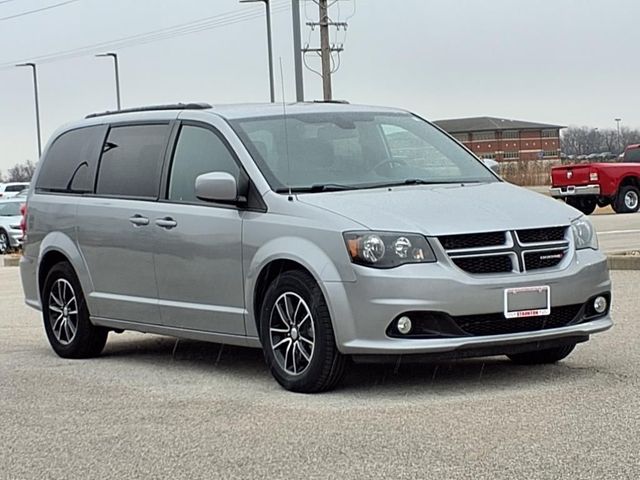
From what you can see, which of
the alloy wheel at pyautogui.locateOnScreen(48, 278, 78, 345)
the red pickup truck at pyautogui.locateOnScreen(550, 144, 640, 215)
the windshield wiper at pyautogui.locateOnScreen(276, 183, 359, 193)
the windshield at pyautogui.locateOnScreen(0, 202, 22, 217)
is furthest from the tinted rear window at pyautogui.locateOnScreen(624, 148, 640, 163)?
the windshield wiper at pyautogui.locateOnScreen(276, 183, 359, 193)

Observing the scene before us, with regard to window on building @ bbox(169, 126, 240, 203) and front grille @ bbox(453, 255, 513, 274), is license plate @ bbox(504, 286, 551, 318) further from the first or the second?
window on building @ bbox(169, 126, 240, 203)

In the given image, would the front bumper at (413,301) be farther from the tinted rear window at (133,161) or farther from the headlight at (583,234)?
the tinted rear window at (133,161)

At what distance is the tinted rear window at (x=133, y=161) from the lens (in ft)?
31.8

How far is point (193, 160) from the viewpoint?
940cm

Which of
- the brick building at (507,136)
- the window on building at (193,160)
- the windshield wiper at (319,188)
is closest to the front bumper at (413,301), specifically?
the windshield wiper at (319,188)

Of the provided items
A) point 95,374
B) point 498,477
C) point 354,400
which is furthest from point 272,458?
point 95,374

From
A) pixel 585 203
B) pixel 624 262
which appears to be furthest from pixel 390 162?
pixel 585 203

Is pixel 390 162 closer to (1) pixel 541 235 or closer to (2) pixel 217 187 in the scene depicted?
(2) pixel 217 187

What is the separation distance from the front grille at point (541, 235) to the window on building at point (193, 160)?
2.05 m

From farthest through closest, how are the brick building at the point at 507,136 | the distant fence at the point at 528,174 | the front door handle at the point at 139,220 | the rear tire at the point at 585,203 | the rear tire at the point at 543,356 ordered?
the brick building at the point at 507,136 < the distant fence at the point at 528,174 < the rear tire at the point at 585,203 < the front door handle at the point at 139,220 < the rear tire at the point at 543,356

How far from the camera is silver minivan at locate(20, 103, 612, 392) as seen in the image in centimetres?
777

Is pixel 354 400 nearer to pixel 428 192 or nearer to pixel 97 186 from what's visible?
pixel 428 192

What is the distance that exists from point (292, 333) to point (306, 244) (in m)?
Result: 0.55

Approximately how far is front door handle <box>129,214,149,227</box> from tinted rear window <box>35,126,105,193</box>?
0.88 metres
